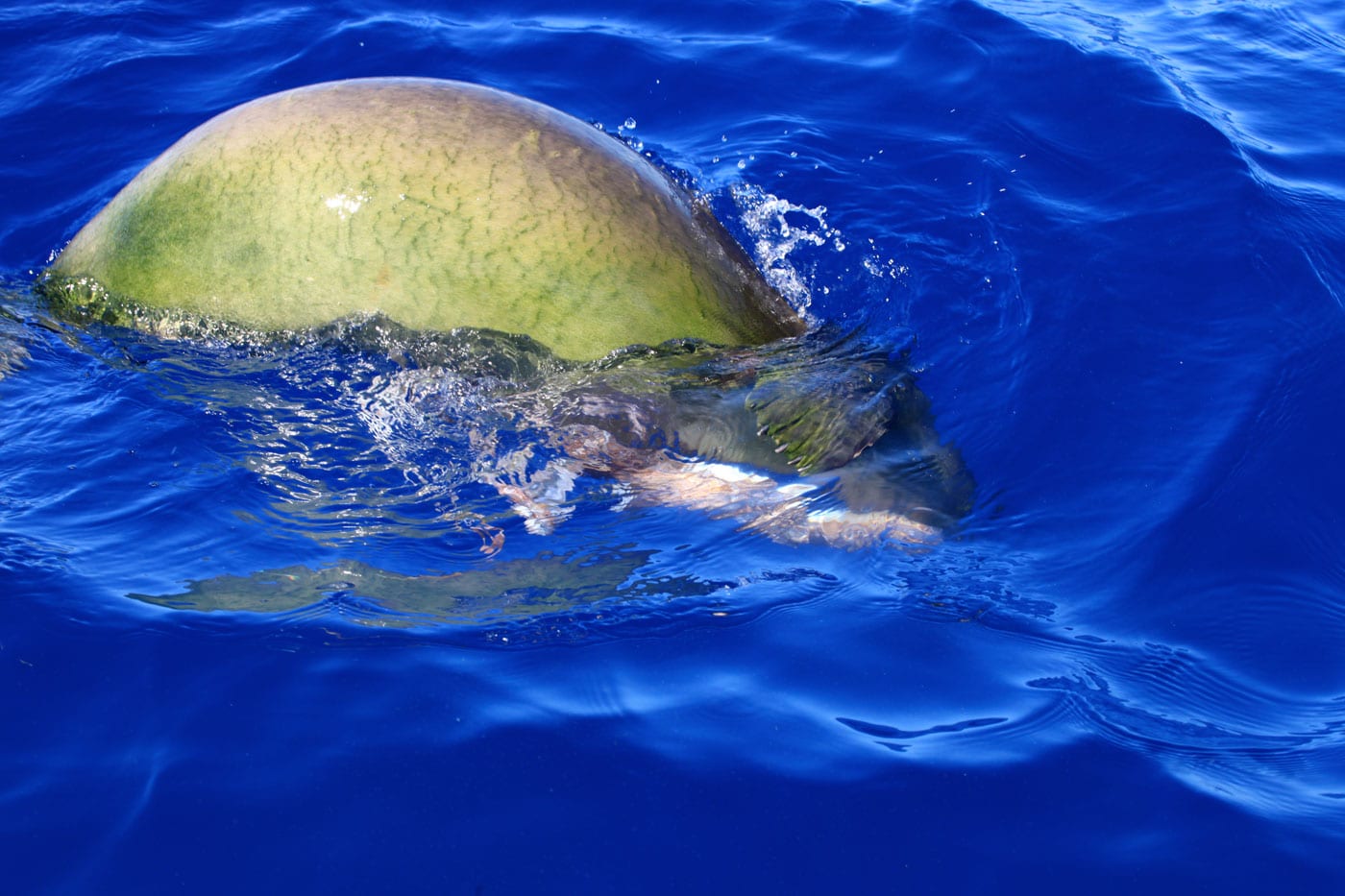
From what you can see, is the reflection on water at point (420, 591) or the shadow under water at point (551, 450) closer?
the reflection on water at point (420, 591)

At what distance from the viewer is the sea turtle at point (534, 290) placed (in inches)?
159

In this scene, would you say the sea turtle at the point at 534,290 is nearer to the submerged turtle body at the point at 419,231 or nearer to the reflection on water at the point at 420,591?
the submerged turtle body at the point at 419,231

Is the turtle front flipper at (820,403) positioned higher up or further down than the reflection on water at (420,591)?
higher up

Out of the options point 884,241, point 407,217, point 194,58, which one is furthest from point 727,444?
point 194,58

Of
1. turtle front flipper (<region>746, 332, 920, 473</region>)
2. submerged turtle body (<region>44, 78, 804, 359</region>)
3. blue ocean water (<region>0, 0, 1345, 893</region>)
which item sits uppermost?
submerged turtle body (<region>44, 78, 804, 359</region>)

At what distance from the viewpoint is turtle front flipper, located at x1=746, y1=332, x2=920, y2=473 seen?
13.5 feet

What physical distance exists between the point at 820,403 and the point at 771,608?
0.82m

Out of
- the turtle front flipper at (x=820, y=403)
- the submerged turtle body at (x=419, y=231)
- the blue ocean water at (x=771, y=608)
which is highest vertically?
the submerged turtle body at (x=419, y=231)

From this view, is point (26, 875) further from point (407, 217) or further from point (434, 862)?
point (407, 217)

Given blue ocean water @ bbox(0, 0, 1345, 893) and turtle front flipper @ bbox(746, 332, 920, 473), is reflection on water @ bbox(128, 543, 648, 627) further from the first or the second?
turtle front flipper @ bbox(746, 332, 920, 473)

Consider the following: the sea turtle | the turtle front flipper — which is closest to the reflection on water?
the sea turtle

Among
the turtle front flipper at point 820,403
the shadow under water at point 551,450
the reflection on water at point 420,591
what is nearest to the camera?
the reflection on water at point 420,591

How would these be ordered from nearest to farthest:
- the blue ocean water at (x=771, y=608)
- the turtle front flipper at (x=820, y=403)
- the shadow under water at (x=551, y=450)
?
the blue ocean water at (x=771, y=608) < the shadow under water at (x=551, y=450) < the turtle front flipper at (x=820, y=403)

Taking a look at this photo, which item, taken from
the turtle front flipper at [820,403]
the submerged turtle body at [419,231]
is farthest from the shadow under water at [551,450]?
the submerged turtle body at [419,231]
